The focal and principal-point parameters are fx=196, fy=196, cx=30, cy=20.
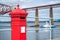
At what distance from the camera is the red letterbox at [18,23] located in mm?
3100

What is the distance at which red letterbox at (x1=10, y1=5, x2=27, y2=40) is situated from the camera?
310cm

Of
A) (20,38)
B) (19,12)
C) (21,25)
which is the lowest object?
(20,38)

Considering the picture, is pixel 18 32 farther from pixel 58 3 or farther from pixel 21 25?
pixel 58 3

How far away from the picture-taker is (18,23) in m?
3.11

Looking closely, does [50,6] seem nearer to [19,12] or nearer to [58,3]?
[58,3]

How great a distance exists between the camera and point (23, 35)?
3191 millimetres

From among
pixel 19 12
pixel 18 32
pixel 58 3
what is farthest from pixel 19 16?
pixel 58 3

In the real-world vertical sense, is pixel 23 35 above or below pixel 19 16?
below

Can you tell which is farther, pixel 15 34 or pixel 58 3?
pixel 58 3

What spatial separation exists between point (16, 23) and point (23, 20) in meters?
0.13

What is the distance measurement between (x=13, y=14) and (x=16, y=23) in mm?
152

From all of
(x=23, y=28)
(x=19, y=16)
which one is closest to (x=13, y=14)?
(x=19, y=16)

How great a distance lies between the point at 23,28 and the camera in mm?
3189

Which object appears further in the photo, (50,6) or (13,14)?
(50,6)
